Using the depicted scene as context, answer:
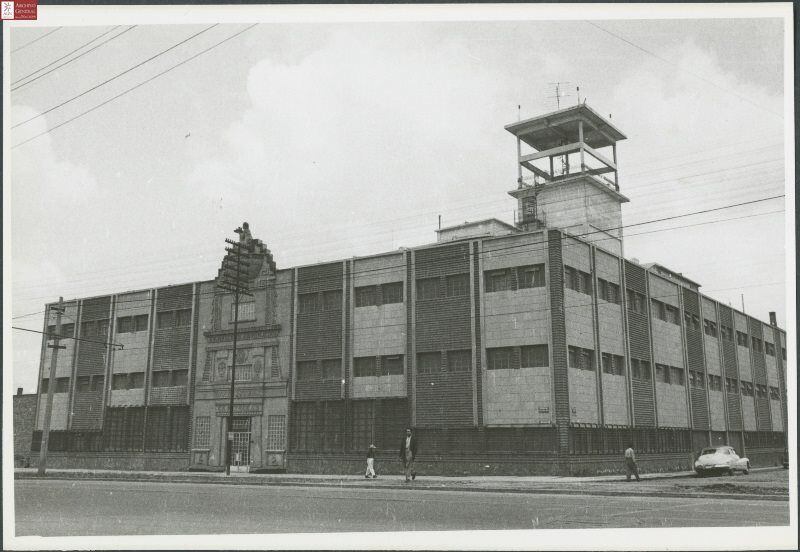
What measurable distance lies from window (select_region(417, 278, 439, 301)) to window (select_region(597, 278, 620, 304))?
7.73m

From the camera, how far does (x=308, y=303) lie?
3850 cm

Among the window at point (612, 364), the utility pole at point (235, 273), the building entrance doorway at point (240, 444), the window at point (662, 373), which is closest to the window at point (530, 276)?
the window at point (612, 364)

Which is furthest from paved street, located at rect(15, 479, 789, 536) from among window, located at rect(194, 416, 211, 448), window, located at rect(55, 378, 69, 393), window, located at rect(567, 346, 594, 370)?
window, located at rect(55, 378, 69, 393)

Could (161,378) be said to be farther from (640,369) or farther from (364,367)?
(640,369)

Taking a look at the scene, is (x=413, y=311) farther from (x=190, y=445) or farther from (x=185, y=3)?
(x=185, y=3)

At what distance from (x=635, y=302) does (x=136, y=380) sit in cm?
2765

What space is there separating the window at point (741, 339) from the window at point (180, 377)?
33883 millimetres

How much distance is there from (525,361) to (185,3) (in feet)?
76.2

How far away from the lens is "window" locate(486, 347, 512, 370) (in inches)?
1299

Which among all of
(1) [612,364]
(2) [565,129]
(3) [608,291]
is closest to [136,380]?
(1) [612,364]

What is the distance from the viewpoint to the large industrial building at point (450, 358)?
3288 cm

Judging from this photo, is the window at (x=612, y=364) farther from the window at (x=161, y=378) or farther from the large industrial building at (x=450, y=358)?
the window at (x=161, y=378)

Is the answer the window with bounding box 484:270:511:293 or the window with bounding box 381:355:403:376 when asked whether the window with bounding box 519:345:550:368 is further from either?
the window with bounding box 381:355:403:376

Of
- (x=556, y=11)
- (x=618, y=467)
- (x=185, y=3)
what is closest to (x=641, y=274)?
(x=618, y=467)
